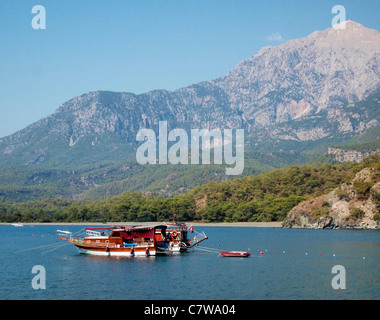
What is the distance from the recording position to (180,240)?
112m

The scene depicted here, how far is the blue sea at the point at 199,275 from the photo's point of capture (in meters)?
65.9

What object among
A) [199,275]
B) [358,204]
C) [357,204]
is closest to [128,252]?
[199,275]

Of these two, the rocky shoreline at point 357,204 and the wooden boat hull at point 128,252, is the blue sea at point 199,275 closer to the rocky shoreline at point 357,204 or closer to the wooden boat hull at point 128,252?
the wooden boat hull at point 128,252

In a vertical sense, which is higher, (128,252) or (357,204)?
(357,204)

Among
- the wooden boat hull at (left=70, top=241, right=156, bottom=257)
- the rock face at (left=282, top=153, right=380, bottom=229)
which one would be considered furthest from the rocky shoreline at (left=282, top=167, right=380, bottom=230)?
the wooden boat hull at (left=70, top=241, right=156, bottom=257)

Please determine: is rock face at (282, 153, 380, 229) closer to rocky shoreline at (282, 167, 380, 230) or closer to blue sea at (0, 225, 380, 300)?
A: rocky shoreline at (282, 167, 380, 230)

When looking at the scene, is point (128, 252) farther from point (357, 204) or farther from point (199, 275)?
point (357, 204)

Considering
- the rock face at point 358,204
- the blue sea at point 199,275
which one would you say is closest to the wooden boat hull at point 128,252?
the blue sea at point 199,275

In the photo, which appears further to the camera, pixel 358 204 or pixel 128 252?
pixel 358 204

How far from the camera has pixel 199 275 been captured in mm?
79938

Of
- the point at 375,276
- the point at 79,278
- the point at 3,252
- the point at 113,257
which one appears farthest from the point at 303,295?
the point at 3,252
